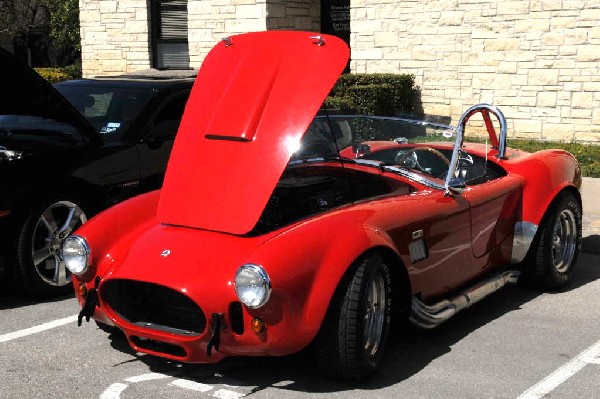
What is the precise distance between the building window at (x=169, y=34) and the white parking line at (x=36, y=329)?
40.3 feet

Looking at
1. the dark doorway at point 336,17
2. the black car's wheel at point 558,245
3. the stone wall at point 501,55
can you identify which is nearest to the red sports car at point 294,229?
the black car's wheel at point 558,245

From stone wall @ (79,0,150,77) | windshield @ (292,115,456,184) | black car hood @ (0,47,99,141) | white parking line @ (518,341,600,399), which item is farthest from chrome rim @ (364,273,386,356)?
stone wall @ (79,0,150,77)

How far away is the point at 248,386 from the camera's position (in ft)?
15.0

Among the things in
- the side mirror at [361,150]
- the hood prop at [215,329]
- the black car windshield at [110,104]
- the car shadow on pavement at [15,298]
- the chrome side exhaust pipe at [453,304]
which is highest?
the black car windshield at [110,104]

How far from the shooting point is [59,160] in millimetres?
6367

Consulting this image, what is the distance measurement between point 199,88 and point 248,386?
5.92 feet

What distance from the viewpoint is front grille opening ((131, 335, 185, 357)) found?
448 centimetres

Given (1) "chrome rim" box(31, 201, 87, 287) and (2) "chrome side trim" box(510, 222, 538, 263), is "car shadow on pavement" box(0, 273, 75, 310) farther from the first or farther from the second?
(2) "chrome side trim" box(510, 222, 538, 263)

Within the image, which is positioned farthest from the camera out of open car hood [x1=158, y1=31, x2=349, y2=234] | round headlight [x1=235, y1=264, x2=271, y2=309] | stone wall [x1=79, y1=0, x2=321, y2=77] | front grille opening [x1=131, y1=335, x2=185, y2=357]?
stone wall [x1=79, y1=0, x2=321, y2=77]

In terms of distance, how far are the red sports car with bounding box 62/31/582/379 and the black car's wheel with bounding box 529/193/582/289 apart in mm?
158

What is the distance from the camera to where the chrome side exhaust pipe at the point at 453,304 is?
495 cm

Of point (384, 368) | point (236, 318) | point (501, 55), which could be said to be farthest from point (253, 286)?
point (501, 55)

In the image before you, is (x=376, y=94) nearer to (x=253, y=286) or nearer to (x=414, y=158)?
(x=414, y=158)

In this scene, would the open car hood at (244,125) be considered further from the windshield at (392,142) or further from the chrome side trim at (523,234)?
the chrome side trim at (523,234)
